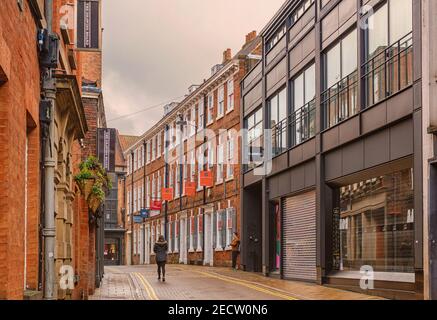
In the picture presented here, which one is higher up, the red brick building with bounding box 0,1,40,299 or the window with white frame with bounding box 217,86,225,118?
the window with white frame with bounding box 217,86,225,118

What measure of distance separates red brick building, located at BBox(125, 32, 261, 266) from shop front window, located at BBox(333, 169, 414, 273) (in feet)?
43.9

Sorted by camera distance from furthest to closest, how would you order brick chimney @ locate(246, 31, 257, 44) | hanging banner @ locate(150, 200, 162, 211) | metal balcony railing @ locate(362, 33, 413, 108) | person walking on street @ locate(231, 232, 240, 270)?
hanging banner @ locate(150, 200, 162, 211) → brick chimney @ locate(246, 31, 257, 44) → person walking on street @ locate(231, 232, 240, 270) → metal balcony railing @ locate(362, 33, 413, 108)

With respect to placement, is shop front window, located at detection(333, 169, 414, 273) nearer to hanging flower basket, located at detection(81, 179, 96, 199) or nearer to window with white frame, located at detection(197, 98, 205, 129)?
hanging flower basket, located at detection(81, 179, 96, 199)

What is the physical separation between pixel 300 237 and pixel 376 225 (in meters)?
6.38

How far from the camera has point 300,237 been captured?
83.8ft

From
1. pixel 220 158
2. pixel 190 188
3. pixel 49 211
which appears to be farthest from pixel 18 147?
pixel 190 188

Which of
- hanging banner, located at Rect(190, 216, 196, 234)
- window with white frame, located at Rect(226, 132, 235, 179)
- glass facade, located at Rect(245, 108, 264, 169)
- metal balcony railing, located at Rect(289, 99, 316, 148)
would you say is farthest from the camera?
hanging banner, located at Rect(190, 216, 196, 234)

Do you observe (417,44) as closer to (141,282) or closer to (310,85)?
(310,85)

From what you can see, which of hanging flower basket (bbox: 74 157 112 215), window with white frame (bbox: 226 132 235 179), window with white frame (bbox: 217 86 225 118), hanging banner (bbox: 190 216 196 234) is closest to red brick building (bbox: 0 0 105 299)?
hanging flower basket (bbox: 74 157 112 215)

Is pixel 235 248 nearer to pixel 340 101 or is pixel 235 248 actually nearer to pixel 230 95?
pixel 230 95

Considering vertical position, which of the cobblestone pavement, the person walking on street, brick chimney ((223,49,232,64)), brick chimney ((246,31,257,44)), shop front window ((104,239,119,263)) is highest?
brick chimney ((246,31,257,44))

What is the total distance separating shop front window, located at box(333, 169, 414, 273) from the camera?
17422 mm

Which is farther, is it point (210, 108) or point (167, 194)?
point (167, 194)

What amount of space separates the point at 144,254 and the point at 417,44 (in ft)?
132
